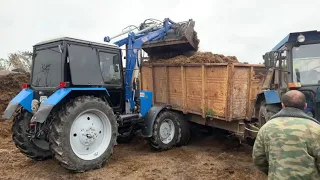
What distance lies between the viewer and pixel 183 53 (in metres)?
8.41

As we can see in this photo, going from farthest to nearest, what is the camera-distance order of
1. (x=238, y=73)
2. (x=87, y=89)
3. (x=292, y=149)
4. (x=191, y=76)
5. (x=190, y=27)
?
1. (x=190, y=27)
2. (x=191, y=76)
3. (x=238, y=73)
4. (x=87, y=89)
5. (x=292, y=149)

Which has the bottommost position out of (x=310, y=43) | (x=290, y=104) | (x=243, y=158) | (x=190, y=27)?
(x=243, y=158)

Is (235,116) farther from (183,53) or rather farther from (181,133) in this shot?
(183,53)

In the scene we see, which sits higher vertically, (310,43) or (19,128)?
(310,43)

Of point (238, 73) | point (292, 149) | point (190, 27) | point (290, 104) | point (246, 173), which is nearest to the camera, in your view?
point (292, 149)

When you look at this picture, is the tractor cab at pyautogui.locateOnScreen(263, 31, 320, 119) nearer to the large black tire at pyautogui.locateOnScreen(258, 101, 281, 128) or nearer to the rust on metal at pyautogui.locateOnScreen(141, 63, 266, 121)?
the large black tire at pyautogui.locateOnScreen(258, 101, 281, 128)

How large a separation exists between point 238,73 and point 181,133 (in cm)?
212

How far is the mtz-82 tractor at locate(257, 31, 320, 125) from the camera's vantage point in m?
4.59

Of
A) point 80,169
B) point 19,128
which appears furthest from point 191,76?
point 19,128

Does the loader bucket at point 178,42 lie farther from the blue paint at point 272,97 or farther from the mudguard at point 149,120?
the blue paint at point 272,97

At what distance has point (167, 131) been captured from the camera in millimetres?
7371

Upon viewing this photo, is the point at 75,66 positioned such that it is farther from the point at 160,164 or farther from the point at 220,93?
the point at 220,93

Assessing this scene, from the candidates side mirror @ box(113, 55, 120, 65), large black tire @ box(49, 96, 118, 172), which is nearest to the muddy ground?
large black tire @ box(49, 96, 118, 172)

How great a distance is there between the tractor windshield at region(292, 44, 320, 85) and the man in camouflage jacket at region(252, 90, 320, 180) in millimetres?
2499
